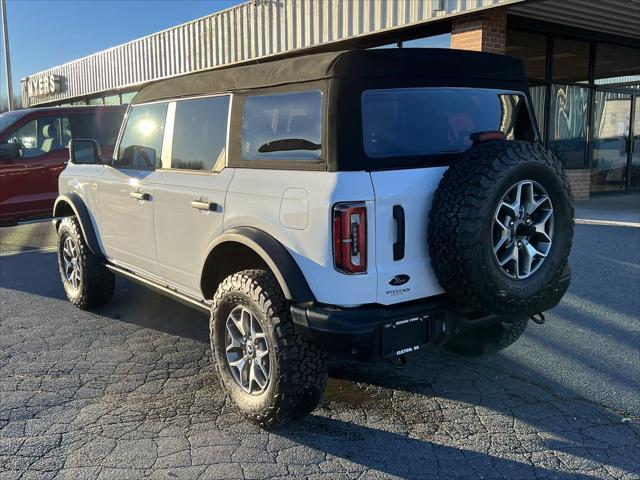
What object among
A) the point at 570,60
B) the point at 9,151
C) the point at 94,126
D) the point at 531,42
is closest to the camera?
the point at 9,151

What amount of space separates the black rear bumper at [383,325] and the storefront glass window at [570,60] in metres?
9.86

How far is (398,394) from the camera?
11.8 ft

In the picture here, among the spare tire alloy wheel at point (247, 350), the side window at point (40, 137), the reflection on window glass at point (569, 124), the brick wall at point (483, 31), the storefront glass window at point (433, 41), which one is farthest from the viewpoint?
the reflection on window glass at point (569, 124)

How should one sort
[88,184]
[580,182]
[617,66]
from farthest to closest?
[617,66]
[580,182]
[88,184]

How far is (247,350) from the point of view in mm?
3266

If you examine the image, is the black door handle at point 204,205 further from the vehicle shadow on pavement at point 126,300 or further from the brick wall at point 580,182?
the brick wall at point 580,182

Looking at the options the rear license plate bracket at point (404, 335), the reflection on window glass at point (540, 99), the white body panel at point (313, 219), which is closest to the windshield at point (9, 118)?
the white body panel at point (313, 219)

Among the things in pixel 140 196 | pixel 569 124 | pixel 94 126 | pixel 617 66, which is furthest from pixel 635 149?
pixel 140 196

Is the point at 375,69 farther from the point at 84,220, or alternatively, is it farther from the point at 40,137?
the point at 40,137

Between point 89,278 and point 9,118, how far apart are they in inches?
171

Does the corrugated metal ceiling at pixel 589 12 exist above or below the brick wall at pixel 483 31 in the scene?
above

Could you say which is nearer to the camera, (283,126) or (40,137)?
(283,126)

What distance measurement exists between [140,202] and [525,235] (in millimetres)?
2658

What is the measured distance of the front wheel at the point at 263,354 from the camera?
9.71 feet
